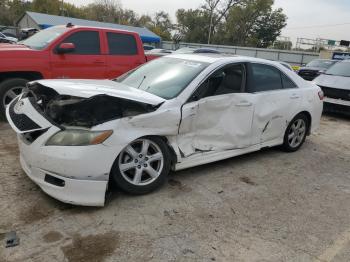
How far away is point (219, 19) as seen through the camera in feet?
213

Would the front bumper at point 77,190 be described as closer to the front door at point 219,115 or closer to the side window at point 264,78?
the front door at point 219,115

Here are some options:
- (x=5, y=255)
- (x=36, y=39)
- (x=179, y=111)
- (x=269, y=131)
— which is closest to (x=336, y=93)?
(x=269, y=131)

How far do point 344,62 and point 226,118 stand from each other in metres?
7.57

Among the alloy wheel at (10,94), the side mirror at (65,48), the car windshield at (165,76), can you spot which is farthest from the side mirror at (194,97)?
the alloy wheel at (10,94)

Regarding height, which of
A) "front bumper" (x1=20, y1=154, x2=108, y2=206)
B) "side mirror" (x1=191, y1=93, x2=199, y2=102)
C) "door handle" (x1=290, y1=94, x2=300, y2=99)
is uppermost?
"side mirror" (x1=191, y1=93, x2=199, y2=102)

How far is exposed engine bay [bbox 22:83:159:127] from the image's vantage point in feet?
11.1

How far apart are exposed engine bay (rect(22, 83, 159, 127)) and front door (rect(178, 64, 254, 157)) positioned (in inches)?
22.0

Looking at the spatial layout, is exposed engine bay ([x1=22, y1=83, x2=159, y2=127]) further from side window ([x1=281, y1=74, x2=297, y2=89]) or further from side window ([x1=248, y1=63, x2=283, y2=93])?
side window ([x1=281, y1=74, x2=297, y2=89])

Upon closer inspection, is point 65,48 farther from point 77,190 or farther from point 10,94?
point 77,190

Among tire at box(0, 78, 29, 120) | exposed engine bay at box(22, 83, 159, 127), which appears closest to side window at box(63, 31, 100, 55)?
tire at box(0, 78, 29, 120)

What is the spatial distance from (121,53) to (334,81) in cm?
586

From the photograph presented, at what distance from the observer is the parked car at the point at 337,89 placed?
888cm

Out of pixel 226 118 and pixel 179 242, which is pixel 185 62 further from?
pixel 179 242

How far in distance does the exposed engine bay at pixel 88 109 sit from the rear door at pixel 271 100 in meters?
1.79
